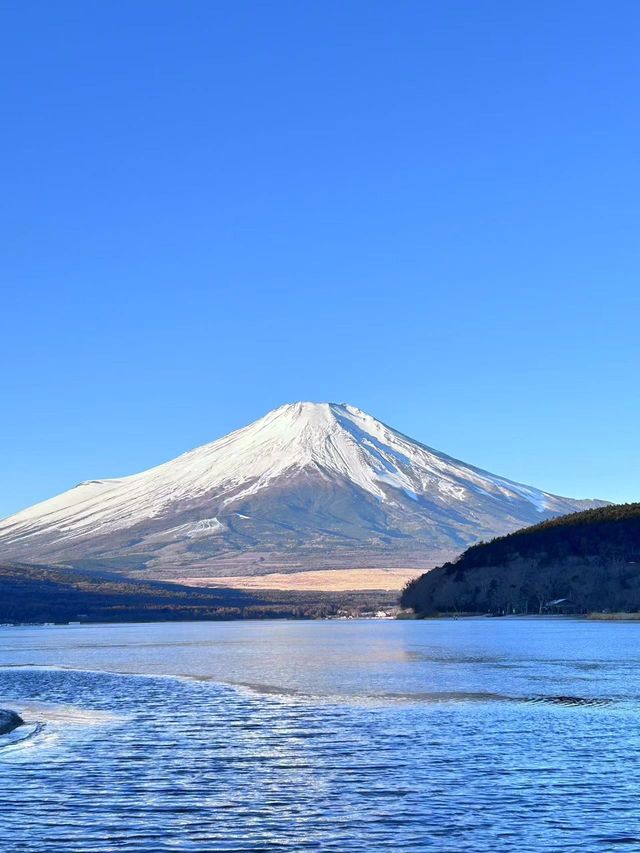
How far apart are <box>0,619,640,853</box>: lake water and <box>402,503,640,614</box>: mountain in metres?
97.1

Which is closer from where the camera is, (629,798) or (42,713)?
(629,798)

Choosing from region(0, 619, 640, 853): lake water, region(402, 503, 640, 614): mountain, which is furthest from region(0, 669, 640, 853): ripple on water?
region(402, 503, 640, 614): mountain

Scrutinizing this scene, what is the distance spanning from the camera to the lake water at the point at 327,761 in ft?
88.9

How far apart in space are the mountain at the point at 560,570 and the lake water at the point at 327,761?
9713cm

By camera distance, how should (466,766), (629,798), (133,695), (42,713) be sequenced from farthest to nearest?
(133,695), (42,713), (466,766), (629,798)

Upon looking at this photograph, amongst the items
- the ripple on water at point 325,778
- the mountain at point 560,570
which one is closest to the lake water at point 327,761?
the ripple on water at point 325,778

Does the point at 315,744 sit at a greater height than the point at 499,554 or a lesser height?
lesser

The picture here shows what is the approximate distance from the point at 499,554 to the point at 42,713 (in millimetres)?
147631

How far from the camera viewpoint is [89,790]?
31984 mm

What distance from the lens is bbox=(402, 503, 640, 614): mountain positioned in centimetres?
16888

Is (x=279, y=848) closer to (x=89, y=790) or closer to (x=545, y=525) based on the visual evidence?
(x=89, y=790)

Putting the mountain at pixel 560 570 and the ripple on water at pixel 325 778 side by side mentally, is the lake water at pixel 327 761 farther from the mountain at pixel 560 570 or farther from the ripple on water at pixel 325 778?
the mountain at pixel 560 570

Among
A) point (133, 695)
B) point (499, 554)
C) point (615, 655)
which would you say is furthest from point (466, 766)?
point (499, 554)

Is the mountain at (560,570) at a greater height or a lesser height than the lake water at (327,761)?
greater
